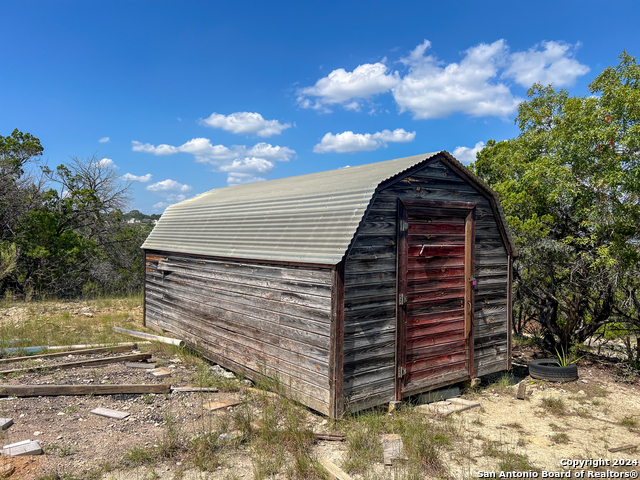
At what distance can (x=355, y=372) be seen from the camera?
599cm

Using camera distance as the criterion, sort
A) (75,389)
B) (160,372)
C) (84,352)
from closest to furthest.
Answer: (75,389) < (160,372) < (84,352)

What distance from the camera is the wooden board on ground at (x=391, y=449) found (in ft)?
16.0

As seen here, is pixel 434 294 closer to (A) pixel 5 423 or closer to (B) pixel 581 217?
(B) pixel 581 217

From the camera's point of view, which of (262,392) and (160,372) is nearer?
(262,392)

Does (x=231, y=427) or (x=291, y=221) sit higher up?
(x=291, y=221)

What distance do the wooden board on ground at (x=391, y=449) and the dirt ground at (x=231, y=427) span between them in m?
0.13

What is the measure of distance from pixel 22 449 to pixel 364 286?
4.39 m

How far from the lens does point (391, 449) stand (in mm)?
5023

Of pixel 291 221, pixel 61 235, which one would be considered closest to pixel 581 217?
pixel 291 221

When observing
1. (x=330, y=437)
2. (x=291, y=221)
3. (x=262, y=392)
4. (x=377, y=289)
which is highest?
(x=291, y=221)

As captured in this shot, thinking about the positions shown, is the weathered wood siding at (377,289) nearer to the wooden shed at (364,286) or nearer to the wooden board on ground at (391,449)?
the wooden shed at (364,286)

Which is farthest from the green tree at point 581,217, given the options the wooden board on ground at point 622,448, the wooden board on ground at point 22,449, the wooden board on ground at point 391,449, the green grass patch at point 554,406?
the wooden board on ground at point 22,449

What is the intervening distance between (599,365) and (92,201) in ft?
63.1

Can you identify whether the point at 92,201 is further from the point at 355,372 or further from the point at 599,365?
the point at 599,365
